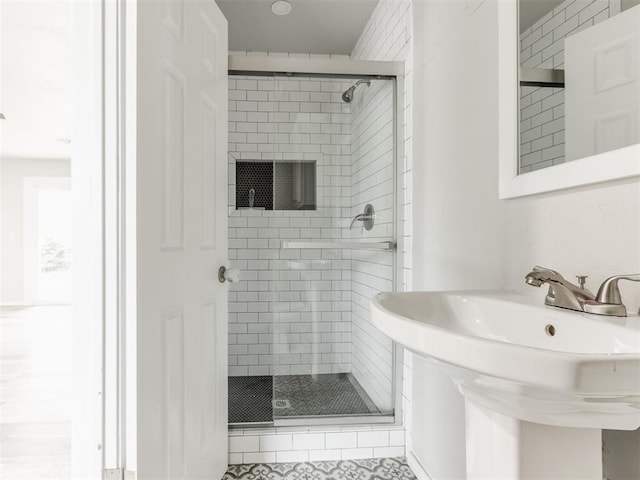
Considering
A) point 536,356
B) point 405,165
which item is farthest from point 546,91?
point 405,165

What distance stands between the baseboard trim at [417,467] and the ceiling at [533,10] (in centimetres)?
168

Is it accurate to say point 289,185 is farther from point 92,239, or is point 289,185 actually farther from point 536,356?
point 536,356

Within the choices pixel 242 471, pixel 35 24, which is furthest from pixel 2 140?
pixel 242 471

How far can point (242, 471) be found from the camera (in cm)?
183

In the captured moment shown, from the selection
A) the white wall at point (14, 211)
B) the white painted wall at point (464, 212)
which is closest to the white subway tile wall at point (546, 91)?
the white painted wall at point (464, 212)

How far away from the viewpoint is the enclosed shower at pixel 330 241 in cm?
204

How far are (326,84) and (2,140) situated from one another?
12.8 feet

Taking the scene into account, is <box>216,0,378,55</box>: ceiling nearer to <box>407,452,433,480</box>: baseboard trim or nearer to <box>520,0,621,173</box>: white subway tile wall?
<box>520,0,621,173</box>: white subway tile wall

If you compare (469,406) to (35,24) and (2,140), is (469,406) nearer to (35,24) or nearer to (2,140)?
(35,24)

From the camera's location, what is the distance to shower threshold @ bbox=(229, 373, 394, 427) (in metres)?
1.98

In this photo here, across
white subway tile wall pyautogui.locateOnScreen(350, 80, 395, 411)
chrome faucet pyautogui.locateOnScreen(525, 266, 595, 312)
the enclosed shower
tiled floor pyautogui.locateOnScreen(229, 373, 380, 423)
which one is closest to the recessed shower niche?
the enclosed shower

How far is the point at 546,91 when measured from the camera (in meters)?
1.00

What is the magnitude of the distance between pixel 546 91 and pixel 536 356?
0.81 meters

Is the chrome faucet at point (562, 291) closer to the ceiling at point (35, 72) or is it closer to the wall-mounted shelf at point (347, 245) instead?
the wall-mounted shelf at point (347, 245)
